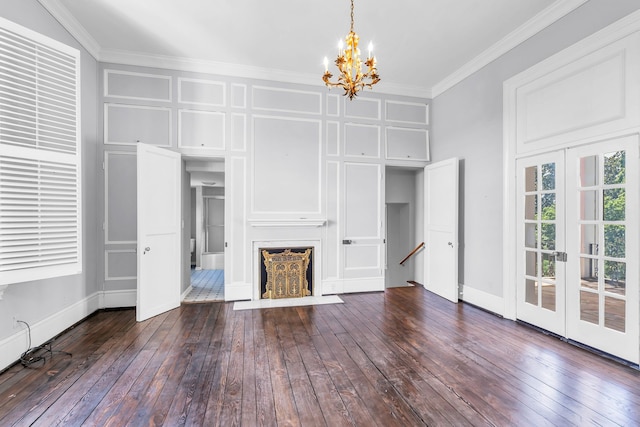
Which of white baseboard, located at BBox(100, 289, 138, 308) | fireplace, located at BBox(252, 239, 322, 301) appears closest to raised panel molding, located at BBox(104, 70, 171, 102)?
fireplace, located at BBox(252, 239, 322, 301)

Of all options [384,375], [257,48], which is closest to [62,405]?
[384,375]

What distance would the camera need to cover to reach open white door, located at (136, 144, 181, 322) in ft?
12.0

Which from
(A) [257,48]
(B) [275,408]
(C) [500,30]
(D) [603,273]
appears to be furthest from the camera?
(A) [257,48]

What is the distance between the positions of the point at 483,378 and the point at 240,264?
339cm

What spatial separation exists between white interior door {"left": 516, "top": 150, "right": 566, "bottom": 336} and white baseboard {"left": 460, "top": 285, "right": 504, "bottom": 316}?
25 centimetres

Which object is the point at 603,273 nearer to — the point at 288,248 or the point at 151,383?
the point at 288,248

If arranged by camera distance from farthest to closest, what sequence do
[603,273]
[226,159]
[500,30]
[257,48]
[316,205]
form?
[316,205]
[226,159]
[257,48]
[500,30]
[603,273]

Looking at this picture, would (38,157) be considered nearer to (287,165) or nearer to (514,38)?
(287,165)

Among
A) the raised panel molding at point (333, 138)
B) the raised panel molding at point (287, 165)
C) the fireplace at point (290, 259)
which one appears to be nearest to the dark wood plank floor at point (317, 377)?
the fireplace at point (290, 259)

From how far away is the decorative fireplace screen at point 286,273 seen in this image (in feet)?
15.1

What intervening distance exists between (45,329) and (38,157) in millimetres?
1789

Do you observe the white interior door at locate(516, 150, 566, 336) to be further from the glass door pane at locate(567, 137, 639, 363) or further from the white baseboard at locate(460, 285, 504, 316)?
the white baseboard at locate(460, 285, 504, 316)

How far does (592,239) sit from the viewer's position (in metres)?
2.91

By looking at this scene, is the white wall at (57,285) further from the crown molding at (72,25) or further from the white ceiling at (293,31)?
the white ceiling at (293,31)
